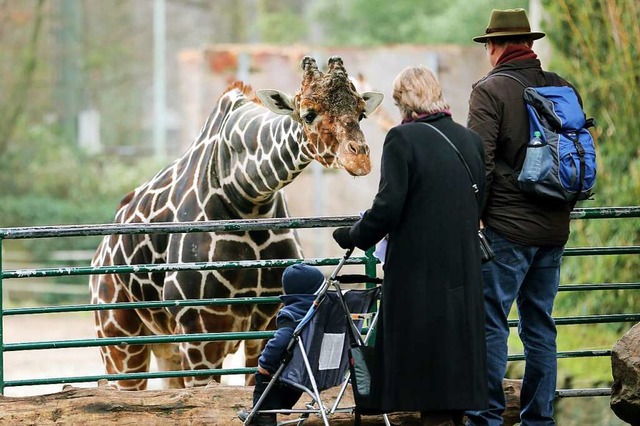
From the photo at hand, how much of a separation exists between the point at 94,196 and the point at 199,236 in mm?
25572

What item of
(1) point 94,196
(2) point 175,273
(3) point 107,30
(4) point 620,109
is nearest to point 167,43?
(3) point 107,30

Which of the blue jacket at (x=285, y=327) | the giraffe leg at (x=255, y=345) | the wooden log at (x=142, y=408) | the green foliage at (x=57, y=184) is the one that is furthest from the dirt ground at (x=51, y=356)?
the blue jacket at (x=285, y=327)

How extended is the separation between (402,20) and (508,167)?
81.7 ft

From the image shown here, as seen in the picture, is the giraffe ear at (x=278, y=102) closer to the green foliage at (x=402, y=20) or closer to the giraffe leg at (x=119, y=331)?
the giraffe leg at (x=119, y=331)

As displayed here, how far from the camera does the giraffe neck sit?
7570 millimetres

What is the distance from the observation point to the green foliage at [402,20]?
1083 inches

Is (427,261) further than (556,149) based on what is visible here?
No

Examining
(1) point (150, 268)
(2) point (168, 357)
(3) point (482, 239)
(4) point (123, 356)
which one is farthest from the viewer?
(2) point (168, 357)

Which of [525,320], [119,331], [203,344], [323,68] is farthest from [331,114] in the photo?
[323,68]

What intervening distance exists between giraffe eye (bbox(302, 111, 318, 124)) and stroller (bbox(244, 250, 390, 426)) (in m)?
1.49

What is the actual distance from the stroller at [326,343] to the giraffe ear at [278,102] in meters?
1.77

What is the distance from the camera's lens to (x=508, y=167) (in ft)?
20.2

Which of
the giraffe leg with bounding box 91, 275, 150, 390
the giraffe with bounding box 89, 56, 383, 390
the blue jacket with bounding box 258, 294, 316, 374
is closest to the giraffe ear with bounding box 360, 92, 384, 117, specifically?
the giraffe with bounding box 89, 56, 383, 390

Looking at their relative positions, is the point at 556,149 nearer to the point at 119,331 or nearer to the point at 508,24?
the point at 508,24
